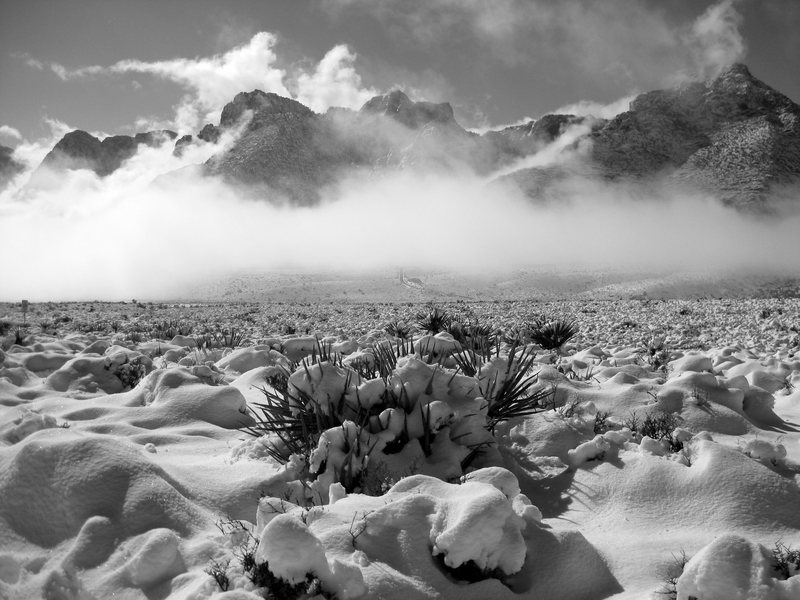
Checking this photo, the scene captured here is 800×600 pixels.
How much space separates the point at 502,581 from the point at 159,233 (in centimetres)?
10465

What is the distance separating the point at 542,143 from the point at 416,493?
16558 centimetres

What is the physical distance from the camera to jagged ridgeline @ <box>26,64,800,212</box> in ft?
323

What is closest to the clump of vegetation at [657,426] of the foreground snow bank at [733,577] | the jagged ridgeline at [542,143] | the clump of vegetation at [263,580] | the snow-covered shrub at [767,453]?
the snow-covered shrub at [767,453]

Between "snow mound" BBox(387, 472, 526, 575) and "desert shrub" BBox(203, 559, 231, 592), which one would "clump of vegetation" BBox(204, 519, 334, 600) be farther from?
"snow mound" BBox(387, 472, 526, 575)

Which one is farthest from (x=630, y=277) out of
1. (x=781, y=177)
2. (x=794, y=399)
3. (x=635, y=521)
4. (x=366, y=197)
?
(x=366, y=197)

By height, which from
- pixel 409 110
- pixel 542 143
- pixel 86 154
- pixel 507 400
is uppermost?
pixel 409 110

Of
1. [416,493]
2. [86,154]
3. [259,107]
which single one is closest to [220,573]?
[416,493]

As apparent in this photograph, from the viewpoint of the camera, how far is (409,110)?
163125 mm

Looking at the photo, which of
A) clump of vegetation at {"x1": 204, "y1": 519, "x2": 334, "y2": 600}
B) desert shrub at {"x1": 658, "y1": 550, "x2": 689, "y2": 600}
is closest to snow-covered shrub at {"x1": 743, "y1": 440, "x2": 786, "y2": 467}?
desert shrub at {"x1": 658, "y1": 550, "x2": 689, "y2": 600}

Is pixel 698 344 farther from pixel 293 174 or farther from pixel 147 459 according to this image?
pixel 293 174

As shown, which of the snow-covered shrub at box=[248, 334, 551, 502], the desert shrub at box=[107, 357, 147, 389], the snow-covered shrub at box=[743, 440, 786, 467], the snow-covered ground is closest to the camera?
the snow-covered ground

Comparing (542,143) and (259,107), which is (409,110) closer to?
(542,143)

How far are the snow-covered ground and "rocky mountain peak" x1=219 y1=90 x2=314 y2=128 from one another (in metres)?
139

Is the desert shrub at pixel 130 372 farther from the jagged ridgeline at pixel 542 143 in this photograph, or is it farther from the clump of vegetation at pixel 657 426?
the jagged ridgeline at pixel 542 143
